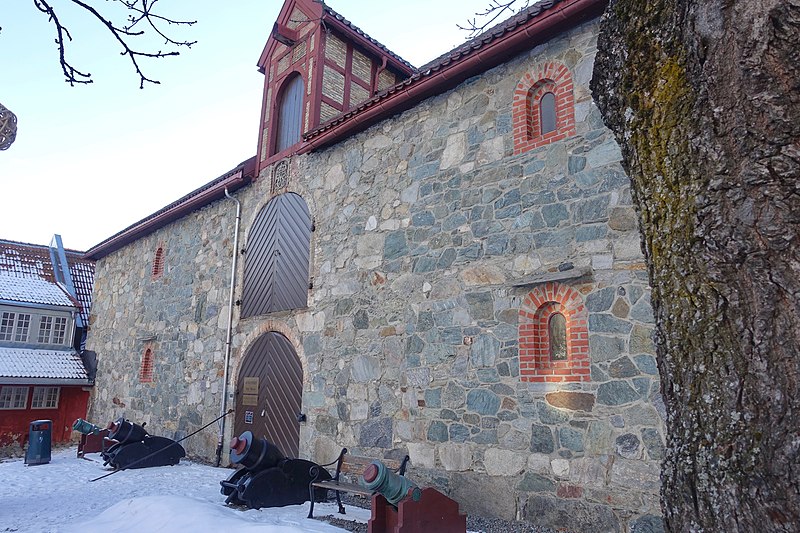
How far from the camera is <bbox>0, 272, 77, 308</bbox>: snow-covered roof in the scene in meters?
16.0

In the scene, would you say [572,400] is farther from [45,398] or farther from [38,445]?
[45,398]

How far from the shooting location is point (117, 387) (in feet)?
45.1

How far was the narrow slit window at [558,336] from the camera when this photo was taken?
5598 mm

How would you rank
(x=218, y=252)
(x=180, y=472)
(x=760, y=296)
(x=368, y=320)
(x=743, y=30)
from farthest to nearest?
1. (x=218, y=252)
2. (x=180, y=472)
3. (x=368, y=320)
4. (x=743, y=30)
5. (x=760, y=296)

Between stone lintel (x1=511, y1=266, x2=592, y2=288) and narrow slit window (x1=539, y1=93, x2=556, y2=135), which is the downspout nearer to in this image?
stone lintel (x1=511, y1=266, x2=592, y2=288)

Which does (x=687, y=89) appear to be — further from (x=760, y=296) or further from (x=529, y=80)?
(x=529, y=80)

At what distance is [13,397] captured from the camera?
14812 mm

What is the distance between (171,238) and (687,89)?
12.4 meters

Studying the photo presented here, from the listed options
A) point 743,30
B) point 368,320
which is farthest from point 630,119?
point 368,320

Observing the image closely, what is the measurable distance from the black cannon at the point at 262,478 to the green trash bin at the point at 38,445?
19.5 ft

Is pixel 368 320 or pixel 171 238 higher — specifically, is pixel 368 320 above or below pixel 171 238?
below

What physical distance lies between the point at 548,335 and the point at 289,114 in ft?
22.4

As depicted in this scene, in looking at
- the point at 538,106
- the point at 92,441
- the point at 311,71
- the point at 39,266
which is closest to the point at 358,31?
the point at 311,71

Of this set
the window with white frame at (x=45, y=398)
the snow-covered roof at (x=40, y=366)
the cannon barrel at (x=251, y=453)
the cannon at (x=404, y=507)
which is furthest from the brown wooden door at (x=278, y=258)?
the window with white frame at (x=45, y=398)
